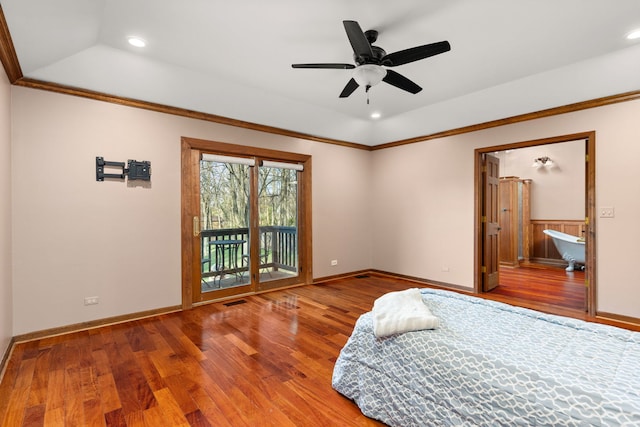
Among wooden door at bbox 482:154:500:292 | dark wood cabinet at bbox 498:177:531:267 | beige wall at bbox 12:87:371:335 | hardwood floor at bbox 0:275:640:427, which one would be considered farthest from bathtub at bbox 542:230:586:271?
beige wall at bbox 12:87:371:335

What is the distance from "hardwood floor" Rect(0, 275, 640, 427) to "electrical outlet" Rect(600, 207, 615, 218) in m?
3.12

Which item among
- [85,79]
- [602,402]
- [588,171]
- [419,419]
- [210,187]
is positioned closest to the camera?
[602,402]

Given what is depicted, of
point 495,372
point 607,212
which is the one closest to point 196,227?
point 495,372

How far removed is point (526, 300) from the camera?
4301mm

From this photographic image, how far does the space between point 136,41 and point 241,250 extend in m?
2.82

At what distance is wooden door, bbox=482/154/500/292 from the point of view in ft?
15.5

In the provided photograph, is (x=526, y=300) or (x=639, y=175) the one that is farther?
(x=526, y=300)

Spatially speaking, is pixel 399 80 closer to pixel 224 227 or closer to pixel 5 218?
pixel 224 227

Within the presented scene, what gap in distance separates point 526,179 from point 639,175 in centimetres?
421

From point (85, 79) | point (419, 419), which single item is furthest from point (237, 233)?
point (419, 419)

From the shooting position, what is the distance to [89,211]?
10.8ft

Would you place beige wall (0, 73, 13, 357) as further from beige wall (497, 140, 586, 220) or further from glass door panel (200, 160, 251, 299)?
beige wall (497, 140, 586, 220)

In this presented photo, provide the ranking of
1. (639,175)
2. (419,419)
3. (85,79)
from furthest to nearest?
1. (639,175)
2. (85,79)
3. (419,419)

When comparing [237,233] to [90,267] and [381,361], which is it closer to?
[90,267]
